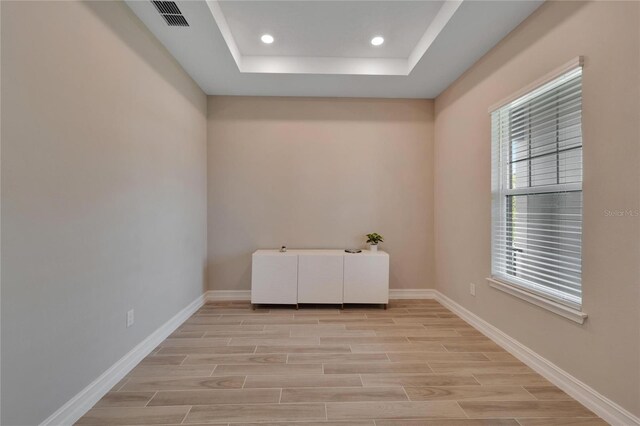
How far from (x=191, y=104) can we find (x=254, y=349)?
2705 mm

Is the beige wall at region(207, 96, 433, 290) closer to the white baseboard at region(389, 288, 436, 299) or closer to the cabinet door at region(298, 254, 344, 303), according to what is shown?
the white baseboard at region(389, 288, 436, 299)

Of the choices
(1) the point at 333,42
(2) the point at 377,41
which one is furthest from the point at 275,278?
(2) the point at 377,41

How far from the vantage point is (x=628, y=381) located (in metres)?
1.49

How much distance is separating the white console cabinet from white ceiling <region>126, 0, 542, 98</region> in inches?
81.6

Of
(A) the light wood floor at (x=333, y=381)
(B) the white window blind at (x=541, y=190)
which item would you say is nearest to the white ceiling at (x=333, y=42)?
(B) the white window blind at (x=541, y=190)

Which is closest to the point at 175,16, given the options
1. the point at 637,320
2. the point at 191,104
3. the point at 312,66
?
the point at 191,104

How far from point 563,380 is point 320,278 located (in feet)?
7.39

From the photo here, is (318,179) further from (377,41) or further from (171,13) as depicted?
(171,13)

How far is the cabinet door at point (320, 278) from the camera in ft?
11.1

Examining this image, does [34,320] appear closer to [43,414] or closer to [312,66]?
[43,414]

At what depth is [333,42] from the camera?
2822 mm

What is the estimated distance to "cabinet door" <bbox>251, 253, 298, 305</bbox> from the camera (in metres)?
3.37

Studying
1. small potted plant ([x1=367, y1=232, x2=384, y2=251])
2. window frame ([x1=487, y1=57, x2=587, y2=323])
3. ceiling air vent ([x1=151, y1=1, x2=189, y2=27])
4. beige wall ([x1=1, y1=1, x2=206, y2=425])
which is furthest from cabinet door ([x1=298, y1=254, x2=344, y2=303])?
ceiling air vent ([x1=151, y1=1, x2=189, y2=27])

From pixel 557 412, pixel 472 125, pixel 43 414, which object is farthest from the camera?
pixel 472 125
